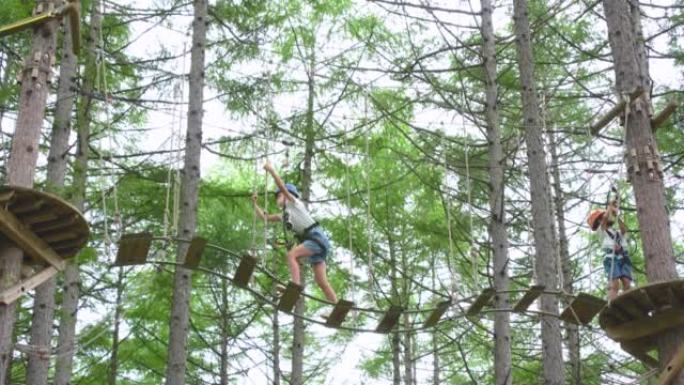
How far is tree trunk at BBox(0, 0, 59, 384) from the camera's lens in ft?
18.1

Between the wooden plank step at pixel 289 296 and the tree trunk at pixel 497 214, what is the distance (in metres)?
2.25

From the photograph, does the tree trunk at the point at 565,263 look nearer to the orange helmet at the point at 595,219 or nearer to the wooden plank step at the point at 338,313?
the orange helmet at the point at 595,219

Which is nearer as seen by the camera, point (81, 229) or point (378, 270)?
point (81, 229)

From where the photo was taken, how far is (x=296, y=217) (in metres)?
6.94

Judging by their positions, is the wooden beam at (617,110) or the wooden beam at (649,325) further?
the wooden beam at (617,110)

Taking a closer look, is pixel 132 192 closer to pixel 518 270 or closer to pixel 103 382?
pixel 103 382

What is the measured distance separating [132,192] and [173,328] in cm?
225

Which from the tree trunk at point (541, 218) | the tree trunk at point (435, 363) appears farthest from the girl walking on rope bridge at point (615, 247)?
the tree trunk at point (435, 363)

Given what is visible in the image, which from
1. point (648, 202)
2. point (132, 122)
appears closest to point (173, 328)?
point (132, 122)

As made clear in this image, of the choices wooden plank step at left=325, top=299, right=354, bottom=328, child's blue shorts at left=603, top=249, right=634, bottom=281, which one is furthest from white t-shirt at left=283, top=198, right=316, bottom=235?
child's blue shorts at left=603, top=249, right=634, bottom=281

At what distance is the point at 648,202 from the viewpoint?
605 cm

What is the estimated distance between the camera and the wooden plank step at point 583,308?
20.4 ft

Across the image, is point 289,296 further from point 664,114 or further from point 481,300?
point 664,114

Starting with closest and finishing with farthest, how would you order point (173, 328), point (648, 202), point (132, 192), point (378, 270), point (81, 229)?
point (81, 229)
point (648, 202)
point (173, 328)
point (132, 192)
point (378, 270)
